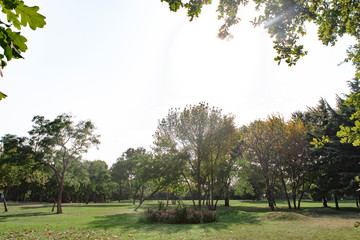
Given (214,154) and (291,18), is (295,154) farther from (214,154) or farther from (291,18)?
(291,18)

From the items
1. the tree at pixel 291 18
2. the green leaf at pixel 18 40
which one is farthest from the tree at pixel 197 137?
the green leaf at pixel 18 40

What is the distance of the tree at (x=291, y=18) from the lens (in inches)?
142

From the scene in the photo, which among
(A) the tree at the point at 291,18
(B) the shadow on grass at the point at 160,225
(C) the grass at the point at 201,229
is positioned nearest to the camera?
(A) the tree at the point at 291,18

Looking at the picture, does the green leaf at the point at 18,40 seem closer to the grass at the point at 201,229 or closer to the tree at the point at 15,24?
the tree at the point at 15,24

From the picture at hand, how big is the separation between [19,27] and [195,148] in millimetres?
19921

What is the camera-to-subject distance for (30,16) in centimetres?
143

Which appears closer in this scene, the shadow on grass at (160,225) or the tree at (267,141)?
the shadow on grass at (160,225)

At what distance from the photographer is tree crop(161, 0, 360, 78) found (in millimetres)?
3617

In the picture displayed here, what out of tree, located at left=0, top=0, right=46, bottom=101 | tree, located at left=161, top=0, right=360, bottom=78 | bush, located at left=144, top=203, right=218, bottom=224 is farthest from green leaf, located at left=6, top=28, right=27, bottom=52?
bush, located at left=144, top=203, right=218, bottom=224

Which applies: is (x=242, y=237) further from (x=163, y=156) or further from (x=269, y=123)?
(x=269, y=123)

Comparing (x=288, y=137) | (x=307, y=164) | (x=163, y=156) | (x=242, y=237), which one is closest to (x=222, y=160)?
(x=163, y=156)

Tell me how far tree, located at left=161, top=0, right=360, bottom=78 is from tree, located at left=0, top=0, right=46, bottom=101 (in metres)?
2.76

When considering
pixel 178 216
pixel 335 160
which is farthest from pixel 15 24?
pixel 335 160

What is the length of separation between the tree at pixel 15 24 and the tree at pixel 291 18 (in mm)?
2764
